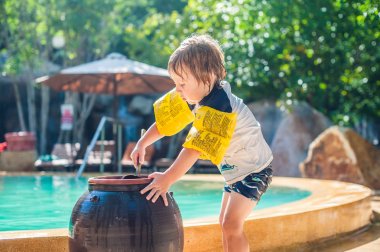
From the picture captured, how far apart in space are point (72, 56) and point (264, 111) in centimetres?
720

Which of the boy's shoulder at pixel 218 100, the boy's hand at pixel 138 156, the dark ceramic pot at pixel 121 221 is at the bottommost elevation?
the dark ceramic pot at pixel 121 221

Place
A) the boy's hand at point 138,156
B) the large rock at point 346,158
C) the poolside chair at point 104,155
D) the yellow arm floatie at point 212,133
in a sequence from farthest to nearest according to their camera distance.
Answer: the poolside chair at point 104,155 < the large rock at point 346,158 < the boy's hand at point 138,156 < the yellow arm floatie at point 212,133

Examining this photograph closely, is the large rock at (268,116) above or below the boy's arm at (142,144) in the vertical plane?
below

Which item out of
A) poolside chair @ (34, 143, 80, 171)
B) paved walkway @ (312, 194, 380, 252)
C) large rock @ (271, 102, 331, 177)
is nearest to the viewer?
paved walkway @ (312, 194, 380, 252)

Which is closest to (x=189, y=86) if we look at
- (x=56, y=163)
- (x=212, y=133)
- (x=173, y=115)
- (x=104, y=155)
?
(x=212, y=133)

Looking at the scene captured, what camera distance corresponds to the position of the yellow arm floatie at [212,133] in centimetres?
287

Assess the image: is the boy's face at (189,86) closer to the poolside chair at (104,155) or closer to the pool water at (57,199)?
the pool water at (57,199)

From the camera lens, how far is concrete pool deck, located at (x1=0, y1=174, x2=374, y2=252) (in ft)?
10.8

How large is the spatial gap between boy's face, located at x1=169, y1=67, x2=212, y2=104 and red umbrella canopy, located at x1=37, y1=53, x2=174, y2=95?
913 centimetres

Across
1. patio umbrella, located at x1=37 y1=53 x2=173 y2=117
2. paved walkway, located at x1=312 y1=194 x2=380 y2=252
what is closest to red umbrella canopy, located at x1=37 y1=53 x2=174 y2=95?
patio umbrella, located at x1=37 y1=53 x2=173 y2=117

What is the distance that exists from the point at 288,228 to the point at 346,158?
17.0ft

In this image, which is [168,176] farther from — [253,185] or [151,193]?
[253,185]

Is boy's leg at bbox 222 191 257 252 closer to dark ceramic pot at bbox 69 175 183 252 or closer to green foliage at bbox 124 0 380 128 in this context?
dark ceramic pot at bbox 69 175 183 252

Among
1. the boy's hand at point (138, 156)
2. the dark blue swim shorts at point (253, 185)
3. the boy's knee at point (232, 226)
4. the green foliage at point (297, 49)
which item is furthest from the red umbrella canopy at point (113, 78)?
the boy's knee at point (232, 226)
